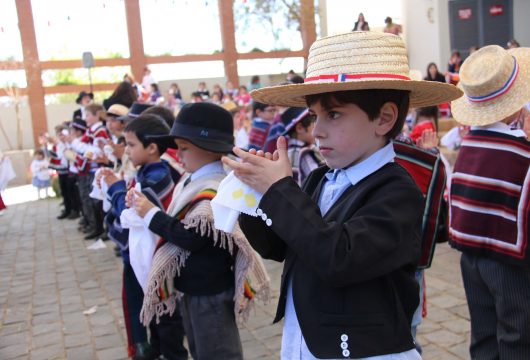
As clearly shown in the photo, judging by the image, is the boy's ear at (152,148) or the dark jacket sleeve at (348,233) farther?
the boy's ear at (152,148)

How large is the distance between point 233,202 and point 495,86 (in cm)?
190

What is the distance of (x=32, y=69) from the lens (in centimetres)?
2569

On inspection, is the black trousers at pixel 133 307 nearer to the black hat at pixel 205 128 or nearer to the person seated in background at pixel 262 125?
the black hat at pixel 205 128

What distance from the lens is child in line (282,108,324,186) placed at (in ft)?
15.8

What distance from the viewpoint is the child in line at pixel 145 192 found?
361cm

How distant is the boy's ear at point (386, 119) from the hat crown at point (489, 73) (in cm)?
140

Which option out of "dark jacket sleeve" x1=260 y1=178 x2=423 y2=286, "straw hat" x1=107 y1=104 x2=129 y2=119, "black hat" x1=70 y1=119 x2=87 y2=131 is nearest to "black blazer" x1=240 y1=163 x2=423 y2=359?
Result: "dark jacket sleeve" x1=260 y1=178 x2=423 y2=286

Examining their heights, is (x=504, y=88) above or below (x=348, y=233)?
above

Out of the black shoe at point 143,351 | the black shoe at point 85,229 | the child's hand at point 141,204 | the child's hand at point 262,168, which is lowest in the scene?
the black shoe at point 85,229

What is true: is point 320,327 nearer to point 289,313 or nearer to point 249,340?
point 289,313

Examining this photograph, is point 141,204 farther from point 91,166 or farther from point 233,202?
point 91,166

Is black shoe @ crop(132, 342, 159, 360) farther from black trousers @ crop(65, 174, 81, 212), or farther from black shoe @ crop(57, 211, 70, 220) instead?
black shoe @ crop(57, 211, 70, 220)

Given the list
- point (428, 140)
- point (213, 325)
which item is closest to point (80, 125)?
point (213, 325)

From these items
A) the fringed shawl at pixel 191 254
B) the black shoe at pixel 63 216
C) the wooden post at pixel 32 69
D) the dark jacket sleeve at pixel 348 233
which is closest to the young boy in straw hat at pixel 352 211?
the dark jacket sleeve at pixel 348 233
